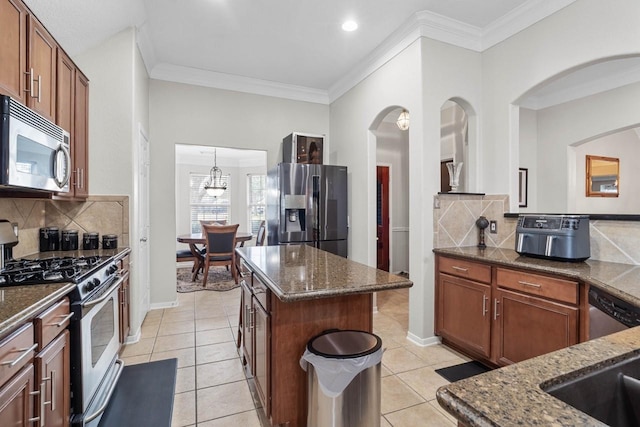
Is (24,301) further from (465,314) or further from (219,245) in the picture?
(219,245)

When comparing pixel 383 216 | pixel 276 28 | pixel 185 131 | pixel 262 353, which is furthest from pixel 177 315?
pixel 383 216

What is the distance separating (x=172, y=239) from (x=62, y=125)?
75.5 inches

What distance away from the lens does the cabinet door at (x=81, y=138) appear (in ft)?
8.25

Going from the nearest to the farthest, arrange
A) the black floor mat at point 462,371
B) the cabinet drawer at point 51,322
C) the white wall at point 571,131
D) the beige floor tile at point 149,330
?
the cabinet drawer at point 51,322 → the black floor mat at point 462,371 → the beige floor tile at point 149,330 → the white wall at point 571,131

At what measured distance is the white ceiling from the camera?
257 cm

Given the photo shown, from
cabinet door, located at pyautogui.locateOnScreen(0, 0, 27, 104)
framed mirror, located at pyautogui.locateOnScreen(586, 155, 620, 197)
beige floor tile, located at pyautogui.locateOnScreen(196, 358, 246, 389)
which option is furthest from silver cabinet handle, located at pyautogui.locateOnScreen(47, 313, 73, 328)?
framed mirror, located at pyautogui.locateOnScreen(586, 155, 620, 197)

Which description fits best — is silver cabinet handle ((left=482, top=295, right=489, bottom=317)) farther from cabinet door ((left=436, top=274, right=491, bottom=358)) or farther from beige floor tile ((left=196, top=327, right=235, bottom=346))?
beige floor tile ((left=196, top=327, right=235, bottom=346))

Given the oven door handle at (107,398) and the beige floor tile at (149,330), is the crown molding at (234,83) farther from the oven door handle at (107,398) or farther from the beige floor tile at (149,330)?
the oven door handle at (107,398)

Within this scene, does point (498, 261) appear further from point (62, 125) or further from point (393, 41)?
point (62, 125)

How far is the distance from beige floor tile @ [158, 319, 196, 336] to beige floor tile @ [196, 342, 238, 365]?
0.47 meters

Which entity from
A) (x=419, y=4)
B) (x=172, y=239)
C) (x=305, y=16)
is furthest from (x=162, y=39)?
(x=419, y=4)

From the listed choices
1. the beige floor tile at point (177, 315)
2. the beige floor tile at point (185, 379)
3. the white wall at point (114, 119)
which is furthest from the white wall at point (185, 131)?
the beige floor tile at point (185, 379)

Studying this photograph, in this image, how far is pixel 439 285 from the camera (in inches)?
113

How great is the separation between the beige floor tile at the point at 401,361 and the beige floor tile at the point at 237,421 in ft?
3.63
